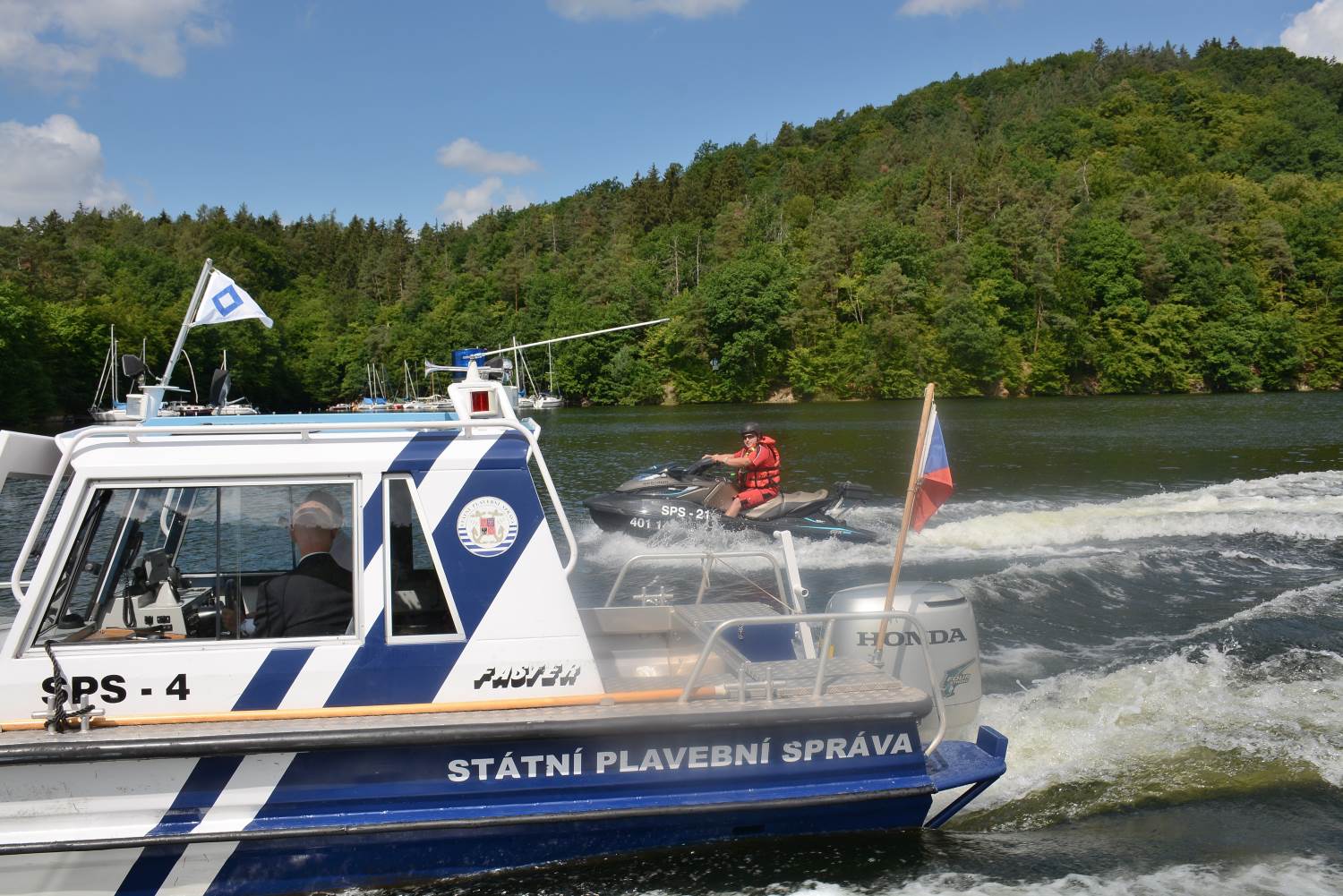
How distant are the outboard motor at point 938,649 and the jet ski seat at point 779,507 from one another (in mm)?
10071

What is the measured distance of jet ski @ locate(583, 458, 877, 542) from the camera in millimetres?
16844

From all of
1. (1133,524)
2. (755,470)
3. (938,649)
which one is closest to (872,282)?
(1133,524)

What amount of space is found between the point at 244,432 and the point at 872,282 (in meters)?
85.6

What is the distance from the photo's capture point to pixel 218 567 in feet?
18.2

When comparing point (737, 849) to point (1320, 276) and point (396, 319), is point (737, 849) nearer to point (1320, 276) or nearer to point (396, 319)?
point (1320, 276)

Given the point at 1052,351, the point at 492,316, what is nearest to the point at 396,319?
the point at 492,316

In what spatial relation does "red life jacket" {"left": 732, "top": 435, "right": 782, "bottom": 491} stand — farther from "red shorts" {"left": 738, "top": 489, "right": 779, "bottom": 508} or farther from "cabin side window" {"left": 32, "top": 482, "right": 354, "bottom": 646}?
"cabin side window" {"left": 32, "top": 482, "right": 354, "bottom": 646}

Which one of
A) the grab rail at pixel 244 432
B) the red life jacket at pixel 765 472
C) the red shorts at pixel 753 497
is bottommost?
the red shorts at pixel 753 497

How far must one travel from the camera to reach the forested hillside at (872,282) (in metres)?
81.6

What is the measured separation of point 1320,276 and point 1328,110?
77010mm

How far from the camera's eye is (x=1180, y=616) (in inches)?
479

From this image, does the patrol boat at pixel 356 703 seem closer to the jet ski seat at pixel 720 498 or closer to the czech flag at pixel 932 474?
the czech flag at pixel 932 474

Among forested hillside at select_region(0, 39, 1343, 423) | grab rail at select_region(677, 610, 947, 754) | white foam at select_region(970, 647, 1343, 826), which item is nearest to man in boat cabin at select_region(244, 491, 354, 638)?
grab rail at select_region(677, 610, 947, 754)

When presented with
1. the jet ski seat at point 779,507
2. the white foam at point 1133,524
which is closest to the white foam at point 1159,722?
the white foam at point 1133,524
